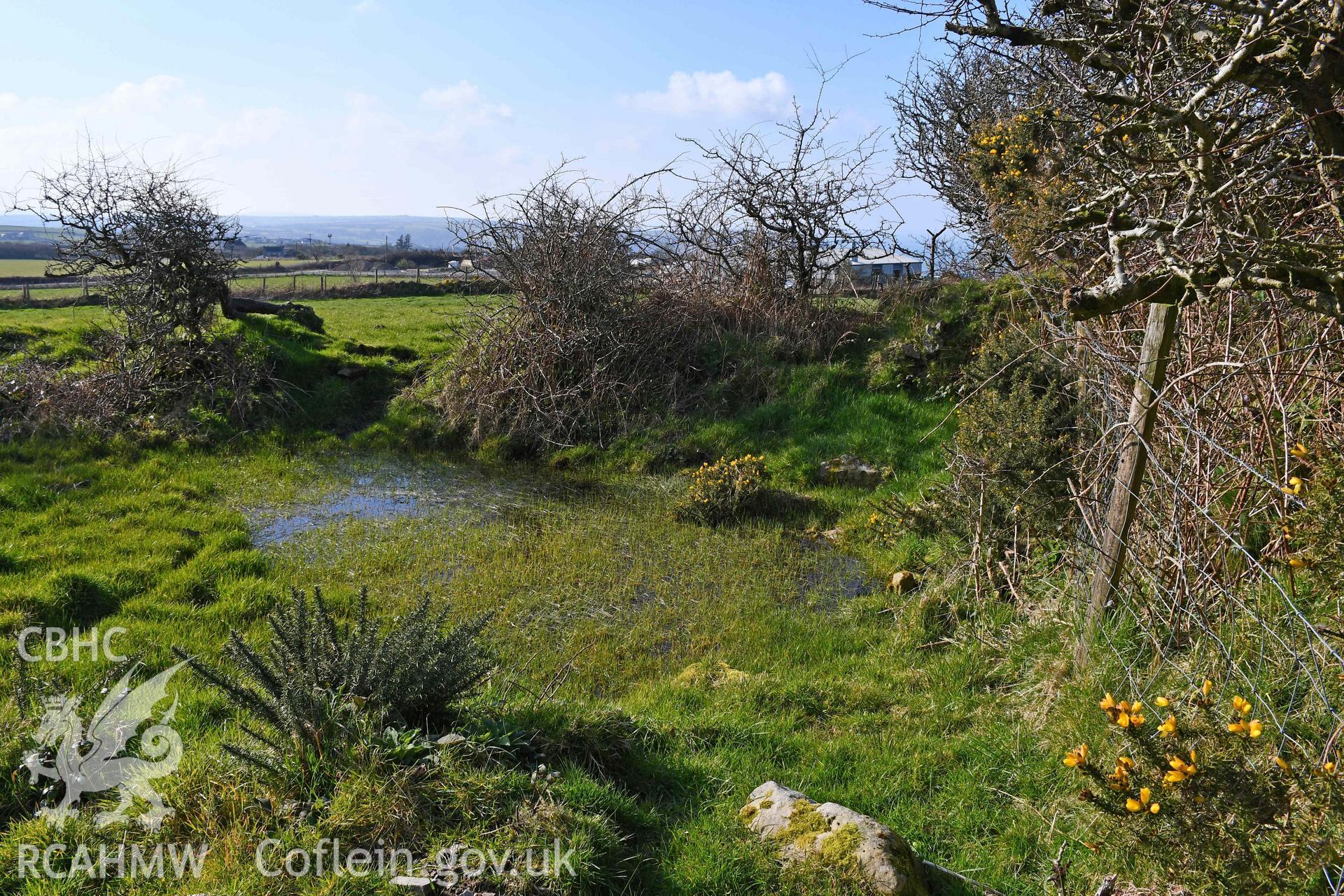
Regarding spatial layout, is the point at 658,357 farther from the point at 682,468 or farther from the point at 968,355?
the point at 968,355

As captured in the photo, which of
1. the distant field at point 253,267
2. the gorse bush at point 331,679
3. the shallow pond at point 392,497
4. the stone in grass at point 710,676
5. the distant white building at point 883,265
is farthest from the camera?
the distant field at point 253,267

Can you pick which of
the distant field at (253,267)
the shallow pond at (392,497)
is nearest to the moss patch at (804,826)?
the shallow pond at (392,497)

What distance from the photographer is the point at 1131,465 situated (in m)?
4.30

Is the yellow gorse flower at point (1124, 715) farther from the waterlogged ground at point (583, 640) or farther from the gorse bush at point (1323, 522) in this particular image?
the waterlogged ground at point (583, 640)

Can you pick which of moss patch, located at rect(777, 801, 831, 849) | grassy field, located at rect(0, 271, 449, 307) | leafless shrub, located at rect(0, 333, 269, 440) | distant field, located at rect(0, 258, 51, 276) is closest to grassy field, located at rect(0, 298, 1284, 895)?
moss patch, located at rect(777, 801, 831, 849)

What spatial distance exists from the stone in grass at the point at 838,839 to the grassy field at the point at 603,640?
0.27ft

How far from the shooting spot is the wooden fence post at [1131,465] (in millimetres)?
4129

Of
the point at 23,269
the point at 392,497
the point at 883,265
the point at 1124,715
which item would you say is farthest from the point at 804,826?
the point at 23,269

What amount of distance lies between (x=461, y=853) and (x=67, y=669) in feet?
11.3

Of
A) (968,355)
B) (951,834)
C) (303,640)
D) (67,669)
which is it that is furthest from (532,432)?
(951,834)

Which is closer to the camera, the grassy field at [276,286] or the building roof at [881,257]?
the building roof at [881,257]

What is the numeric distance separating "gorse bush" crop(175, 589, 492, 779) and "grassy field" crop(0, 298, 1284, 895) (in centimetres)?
18

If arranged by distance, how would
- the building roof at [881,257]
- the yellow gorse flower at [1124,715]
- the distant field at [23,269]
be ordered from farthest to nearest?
1. the distant field at [23,269]
2. the building roof at [881,257]
3. the yellow gorse flower at [1124,715]

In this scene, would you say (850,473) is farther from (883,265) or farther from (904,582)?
(883,265)
